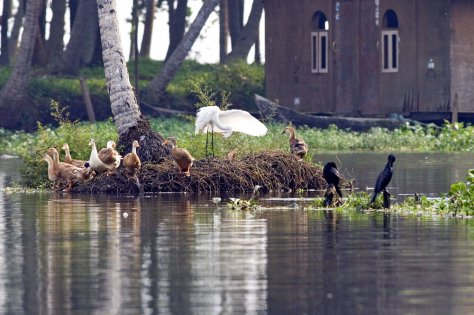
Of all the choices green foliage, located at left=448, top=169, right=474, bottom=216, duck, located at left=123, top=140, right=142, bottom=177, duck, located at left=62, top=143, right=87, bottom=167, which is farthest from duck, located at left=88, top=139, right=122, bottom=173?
green foliage, located at left=448, top=169, right=474, bottom=216

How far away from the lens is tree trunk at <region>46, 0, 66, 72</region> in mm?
55344

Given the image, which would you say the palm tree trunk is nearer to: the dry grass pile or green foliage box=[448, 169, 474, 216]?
the dry grass pile

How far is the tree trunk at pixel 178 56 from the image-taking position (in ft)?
158

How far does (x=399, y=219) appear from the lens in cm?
2041

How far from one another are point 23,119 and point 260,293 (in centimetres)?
3611

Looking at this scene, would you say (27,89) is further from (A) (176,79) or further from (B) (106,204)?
(B) (106,204)

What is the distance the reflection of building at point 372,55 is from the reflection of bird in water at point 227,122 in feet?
64.9

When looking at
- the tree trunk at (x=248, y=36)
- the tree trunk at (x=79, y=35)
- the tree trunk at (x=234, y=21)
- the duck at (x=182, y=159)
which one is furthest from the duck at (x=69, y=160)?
the tree trunk at (x=234, y=21)

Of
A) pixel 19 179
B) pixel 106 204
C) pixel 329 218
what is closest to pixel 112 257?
pixel 329 218

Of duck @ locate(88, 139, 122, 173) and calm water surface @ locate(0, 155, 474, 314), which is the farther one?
duck @ locate(88, 139, 122, 173)

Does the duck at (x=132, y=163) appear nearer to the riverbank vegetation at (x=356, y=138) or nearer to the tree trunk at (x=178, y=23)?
the riverbank vegetation at (x=356, y=138)

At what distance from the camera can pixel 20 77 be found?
1850 inches

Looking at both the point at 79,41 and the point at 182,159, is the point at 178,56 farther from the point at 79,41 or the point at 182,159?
the point at 182,159

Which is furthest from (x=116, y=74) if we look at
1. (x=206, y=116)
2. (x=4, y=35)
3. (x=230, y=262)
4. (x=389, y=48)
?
(x=4, y=35)
